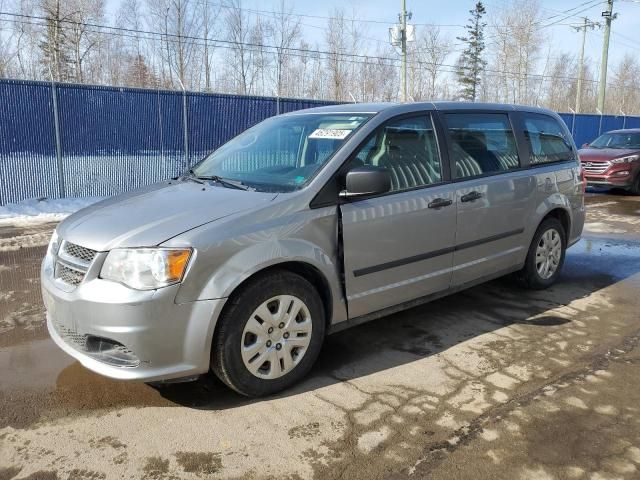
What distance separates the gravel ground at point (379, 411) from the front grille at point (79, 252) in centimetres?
89

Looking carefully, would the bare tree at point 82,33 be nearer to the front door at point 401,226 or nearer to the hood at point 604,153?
the hood at point 604,153

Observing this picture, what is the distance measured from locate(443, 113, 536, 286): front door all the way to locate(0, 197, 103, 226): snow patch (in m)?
7.72

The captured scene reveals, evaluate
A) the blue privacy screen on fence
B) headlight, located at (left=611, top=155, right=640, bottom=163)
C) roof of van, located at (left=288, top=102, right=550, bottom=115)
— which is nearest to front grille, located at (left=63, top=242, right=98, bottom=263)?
roof of van, located at (left=288, top=102, right=550, bottom=115)

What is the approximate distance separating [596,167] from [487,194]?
34.8 feet

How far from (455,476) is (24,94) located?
10.8 meters

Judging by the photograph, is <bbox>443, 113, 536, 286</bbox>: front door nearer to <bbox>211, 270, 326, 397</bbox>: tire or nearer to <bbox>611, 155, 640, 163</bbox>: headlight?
<bbox>211, 270, 326, 397</bbox>: tire

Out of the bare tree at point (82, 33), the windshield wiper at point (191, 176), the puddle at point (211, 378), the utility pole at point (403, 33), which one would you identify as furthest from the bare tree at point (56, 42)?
the windshield wiper at point (191, 176)

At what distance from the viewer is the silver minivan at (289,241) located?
294cm

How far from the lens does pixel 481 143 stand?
15.2 ft

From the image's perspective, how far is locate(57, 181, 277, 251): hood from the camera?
2996mm

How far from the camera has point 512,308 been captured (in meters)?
4.96

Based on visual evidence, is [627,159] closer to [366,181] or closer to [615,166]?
[615,166]

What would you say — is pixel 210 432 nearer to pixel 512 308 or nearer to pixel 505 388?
pixel 505 388

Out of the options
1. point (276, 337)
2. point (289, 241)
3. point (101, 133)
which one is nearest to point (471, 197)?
point (289, 241)
